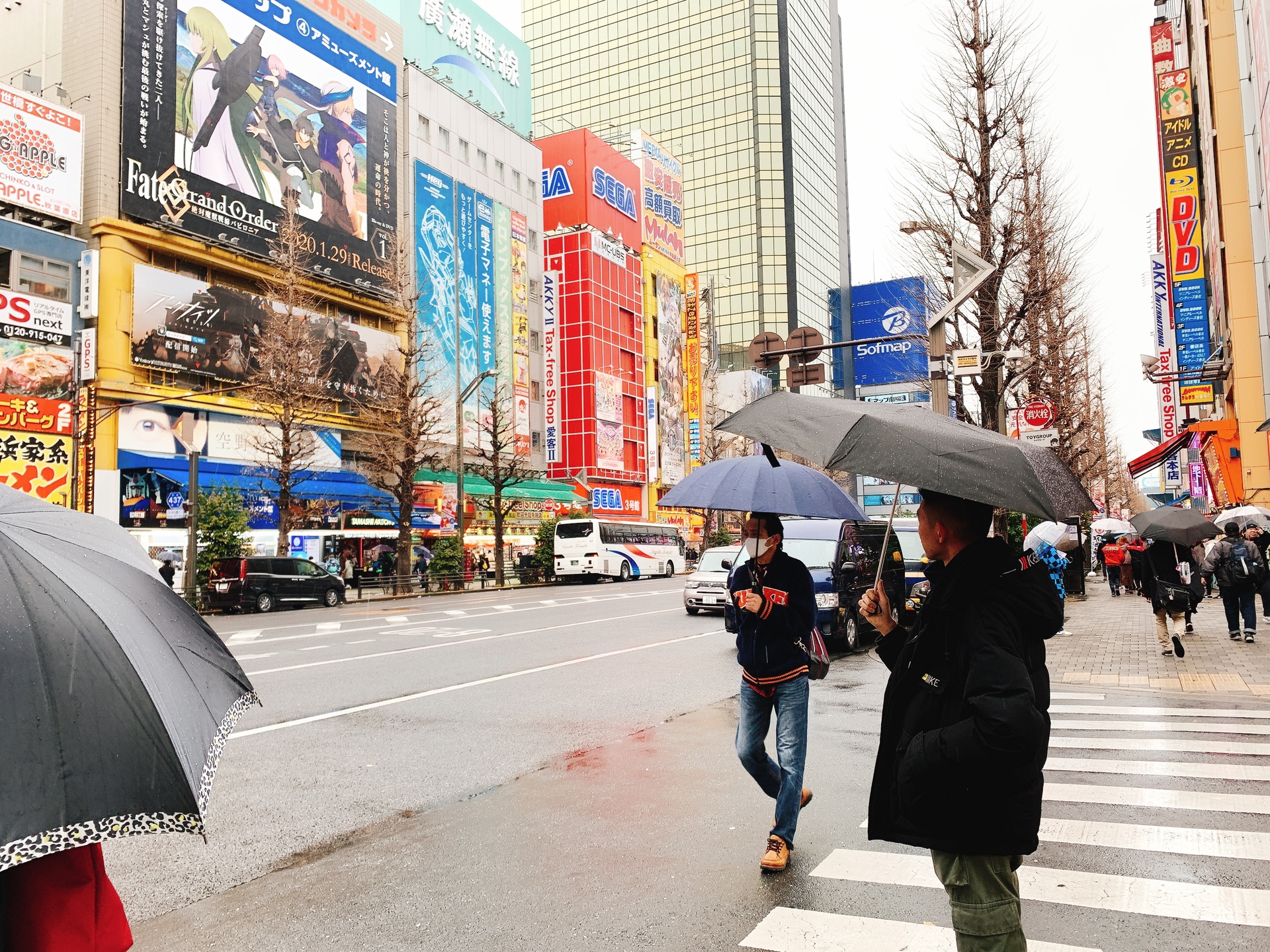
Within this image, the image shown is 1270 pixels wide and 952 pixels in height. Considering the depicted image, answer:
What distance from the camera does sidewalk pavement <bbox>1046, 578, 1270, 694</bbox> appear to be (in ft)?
35.8

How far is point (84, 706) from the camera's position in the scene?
70.0 inches

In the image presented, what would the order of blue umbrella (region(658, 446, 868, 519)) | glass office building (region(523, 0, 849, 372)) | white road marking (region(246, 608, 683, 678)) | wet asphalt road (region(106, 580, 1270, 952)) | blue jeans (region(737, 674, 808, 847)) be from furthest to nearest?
1. glass office building (region(523, 0, 849, 372))
2. white road marking (region(246, 608, 683, 678))
3. blue umbrella (region(658, 446, 868, 519))
4. blue jeans (region(737, 674, 808, 847))
5. wet asphalt road (region(106, 580, 1270, 952))

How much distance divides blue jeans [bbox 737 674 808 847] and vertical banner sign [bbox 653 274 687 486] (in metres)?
61.8

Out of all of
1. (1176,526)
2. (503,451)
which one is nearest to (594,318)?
(503,451)

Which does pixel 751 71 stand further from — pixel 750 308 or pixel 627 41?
pixel 750 308

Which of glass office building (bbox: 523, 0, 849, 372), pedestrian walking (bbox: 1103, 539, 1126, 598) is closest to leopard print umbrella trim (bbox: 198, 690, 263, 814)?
pedestrian walking (bbox: 1103, 539, 1126, 598)

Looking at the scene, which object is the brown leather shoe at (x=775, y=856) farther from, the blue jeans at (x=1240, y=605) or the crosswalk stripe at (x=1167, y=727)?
the blue jeans at (x=1240, y=605)

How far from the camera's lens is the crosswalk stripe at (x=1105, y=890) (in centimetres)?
414

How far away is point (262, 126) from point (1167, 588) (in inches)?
1343

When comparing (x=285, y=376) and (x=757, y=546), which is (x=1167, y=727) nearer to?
(x=757, y=546)

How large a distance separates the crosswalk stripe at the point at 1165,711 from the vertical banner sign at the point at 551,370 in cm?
4688

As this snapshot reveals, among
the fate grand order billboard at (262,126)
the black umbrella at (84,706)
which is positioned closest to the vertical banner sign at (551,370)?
the fate grand order billboard at (262,126)

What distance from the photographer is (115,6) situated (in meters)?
31.8

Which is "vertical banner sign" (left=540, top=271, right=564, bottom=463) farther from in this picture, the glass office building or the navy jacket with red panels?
the navy jacket with red panels
